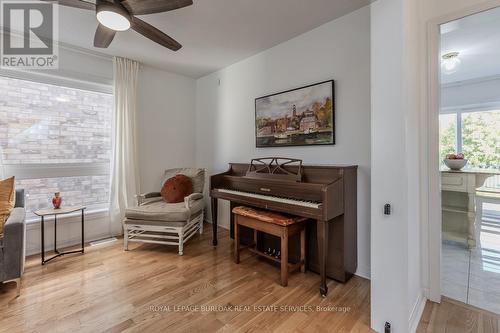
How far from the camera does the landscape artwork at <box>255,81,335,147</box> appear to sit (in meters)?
2.45

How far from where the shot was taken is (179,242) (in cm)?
277

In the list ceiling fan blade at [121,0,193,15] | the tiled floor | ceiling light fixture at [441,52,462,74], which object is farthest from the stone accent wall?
ceiling light fixture at [441,52,462,74]

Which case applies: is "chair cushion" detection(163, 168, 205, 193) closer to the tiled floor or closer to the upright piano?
the upright piano

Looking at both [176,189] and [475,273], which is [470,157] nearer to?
[475,273]

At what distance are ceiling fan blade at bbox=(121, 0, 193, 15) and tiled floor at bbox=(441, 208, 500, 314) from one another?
3.09m

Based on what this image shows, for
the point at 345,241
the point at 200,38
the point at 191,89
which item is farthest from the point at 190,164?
the point at 345,241

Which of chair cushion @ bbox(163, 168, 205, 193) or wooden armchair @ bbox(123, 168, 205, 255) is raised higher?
chair cushion @ bbox(163, 168, 205, 193)

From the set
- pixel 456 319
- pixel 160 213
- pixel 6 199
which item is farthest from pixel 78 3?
pixel 456 319

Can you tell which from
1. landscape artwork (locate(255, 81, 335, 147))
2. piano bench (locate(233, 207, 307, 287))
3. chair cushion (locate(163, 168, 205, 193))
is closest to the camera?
piano bench (locate(233, 207, 307, 287))

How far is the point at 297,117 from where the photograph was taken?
2.71 meters

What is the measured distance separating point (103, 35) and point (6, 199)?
1.74 metres

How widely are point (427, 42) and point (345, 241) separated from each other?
1.77 meters

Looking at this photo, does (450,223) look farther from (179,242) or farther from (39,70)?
(39,70)

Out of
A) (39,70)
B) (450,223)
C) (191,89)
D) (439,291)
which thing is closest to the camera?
(439,291)
